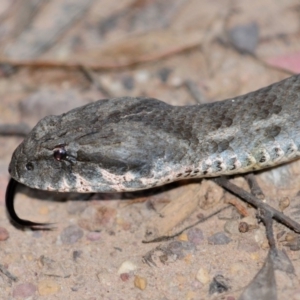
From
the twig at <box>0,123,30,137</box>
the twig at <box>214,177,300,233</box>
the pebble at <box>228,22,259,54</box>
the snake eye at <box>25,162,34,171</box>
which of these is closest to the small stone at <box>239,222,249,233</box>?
the twig at <box>214,177,300,233</box>

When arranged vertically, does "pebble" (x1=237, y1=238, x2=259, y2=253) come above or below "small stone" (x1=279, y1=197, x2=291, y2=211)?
below

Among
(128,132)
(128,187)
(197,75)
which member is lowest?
(197,75)

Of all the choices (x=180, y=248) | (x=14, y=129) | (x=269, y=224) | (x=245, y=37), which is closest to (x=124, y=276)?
(x=180, y=248)

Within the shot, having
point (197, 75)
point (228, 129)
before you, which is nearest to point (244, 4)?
point (197, 75)

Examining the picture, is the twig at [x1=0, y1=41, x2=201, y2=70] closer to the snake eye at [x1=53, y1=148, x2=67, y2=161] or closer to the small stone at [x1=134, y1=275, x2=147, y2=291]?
the snake eye at [x1=53, y1=148, x2=67, y2=161]

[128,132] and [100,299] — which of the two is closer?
[100,299]

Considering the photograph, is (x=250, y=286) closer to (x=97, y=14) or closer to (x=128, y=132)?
(x=128, y=132)

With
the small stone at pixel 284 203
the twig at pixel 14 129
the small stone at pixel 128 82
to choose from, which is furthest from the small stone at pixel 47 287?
the small stone at pixel 128 82
